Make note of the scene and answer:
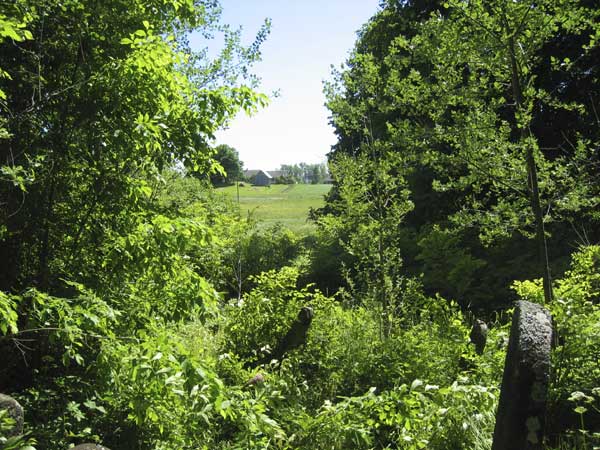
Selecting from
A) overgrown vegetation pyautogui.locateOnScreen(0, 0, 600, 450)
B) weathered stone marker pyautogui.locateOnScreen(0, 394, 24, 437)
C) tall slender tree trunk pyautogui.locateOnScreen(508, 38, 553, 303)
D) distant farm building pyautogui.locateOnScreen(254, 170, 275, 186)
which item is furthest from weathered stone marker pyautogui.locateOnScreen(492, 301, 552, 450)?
distant farm building pyautogui.locateOnScreen(254, 170, 275, 186)

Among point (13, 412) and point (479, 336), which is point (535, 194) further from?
point (13, 412)

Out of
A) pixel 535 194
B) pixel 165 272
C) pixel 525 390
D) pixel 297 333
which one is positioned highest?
pixel 535 194

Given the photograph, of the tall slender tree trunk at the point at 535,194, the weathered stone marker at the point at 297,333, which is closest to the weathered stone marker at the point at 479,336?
the tall slender tree trunk at the point at 535,194

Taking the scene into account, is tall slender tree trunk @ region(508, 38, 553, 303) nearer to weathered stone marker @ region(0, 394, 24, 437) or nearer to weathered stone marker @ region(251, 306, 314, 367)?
weathered stone marker @ region(251, 306, 314, 367)

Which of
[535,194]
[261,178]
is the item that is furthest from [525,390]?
[261,178]

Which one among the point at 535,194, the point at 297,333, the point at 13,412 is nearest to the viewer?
the point at 13,412

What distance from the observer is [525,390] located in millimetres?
2039

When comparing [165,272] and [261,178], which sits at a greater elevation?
[261,178]

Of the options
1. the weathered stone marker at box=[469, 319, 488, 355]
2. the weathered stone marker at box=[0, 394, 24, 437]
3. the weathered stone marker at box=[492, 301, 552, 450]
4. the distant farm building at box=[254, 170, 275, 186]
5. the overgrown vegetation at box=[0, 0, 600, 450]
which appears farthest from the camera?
the distant farm building at box=[254, 170, 275, 186]

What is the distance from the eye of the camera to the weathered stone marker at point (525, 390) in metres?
2.02

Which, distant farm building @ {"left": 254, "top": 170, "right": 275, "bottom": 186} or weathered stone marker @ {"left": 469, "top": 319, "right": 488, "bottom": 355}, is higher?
distant farm building @ {"left": 254, "top": 170, "right": 275, "bottom": 186}

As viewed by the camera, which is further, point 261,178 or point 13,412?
point 261,178

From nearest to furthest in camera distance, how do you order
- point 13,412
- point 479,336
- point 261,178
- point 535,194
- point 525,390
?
point 525,390 < point 13,412 < point 535,194 < point 479,336 < point 261,178

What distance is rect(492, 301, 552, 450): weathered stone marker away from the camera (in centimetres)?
202
